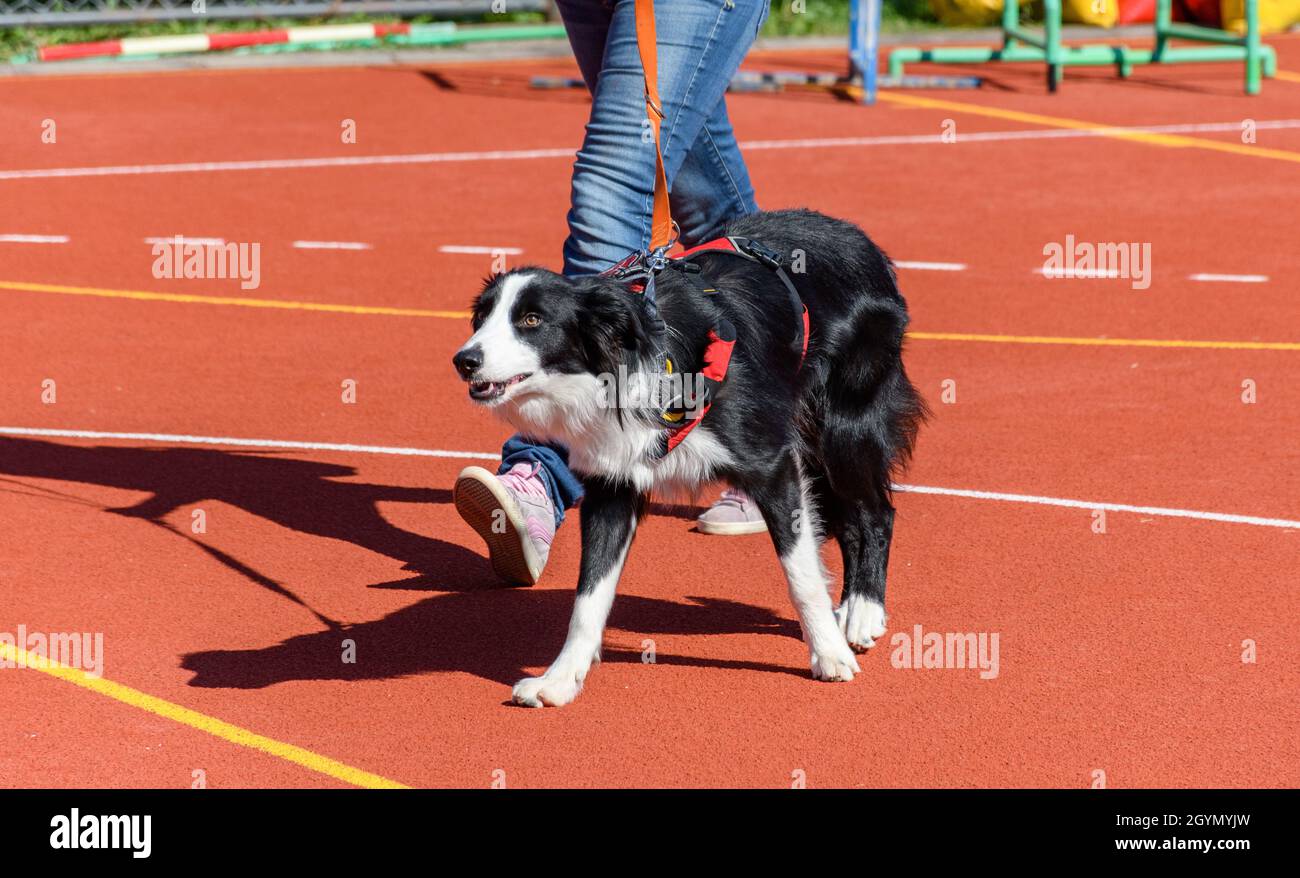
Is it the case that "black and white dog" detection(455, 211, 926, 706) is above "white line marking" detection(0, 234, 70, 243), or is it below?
above

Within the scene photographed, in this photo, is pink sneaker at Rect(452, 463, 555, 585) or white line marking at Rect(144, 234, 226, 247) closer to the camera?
pink sneaker at Rect(452, 463, 555, 585)

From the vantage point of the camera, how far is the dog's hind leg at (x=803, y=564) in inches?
171

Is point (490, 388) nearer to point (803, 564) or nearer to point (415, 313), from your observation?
point (803, 564)

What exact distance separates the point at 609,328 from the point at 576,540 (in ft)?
5.95

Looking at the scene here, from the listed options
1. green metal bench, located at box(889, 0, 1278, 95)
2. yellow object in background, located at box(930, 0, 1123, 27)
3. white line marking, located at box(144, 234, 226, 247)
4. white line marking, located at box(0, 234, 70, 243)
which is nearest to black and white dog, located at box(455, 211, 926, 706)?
white line marking, located at box(144, 234, 226, 247)

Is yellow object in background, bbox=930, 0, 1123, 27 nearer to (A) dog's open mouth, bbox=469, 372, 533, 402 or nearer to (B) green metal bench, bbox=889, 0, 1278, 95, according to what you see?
(B) green metal bench, bbox=889, 0, 1278, 95

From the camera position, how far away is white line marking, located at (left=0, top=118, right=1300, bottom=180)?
12203 mm

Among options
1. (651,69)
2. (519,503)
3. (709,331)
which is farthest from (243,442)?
(709,331)

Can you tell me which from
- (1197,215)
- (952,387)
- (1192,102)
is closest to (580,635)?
(952,387)

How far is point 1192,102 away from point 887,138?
3348 mm

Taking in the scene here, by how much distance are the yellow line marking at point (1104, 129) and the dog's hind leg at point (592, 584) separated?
938cm

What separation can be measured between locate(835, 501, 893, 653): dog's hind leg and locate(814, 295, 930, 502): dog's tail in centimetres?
5

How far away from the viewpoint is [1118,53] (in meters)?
16.2

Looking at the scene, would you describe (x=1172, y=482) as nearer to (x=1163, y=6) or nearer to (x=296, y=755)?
(x=296, y=755)
